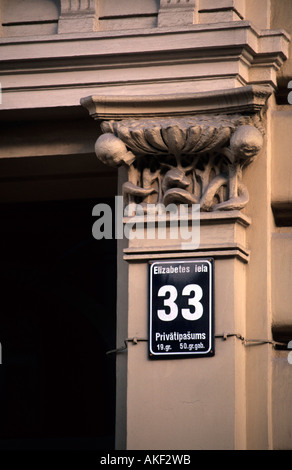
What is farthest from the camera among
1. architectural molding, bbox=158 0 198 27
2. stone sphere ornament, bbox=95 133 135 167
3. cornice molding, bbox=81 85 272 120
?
architectural molding, bbox=158 0 198 27

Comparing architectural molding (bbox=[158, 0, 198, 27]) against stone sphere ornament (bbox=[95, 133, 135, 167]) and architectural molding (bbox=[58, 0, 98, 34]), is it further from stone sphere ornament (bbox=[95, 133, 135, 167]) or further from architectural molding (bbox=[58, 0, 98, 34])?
stone sphere ornament (bbox=[95, 133, 135, 167])

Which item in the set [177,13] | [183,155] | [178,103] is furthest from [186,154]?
[177,13]

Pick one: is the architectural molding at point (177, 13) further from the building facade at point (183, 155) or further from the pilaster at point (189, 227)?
the pilaster at point (189, 227)

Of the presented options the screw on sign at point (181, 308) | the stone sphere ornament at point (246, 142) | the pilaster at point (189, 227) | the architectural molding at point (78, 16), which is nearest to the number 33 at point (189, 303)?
the screw on sign at point (181, 308)

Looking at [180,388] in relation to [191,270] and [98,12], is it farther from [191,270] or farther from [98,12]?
[98,12]

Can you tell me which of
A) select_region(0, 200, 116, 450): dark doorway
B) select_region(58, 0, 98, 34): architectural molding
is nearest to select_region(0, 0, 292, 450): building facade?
→ select_region(58, 0, 98, 34): architectural molding

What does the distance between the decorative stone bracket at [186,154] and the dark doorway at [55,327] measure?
4.97 ft

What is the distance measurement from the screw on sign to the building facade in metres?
0.02

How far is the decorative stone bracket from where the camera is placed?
330 inches

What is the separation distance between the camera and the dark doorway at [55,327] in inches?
392

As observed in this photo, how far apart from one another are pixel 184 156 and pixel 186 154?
0.04 meters

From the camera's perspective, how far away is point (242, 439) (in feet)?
26.6
